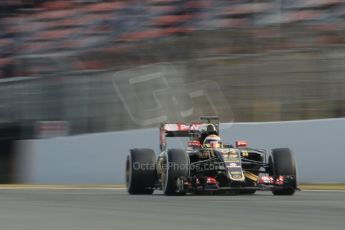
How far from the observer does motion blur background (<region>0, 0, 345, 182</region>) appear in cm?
1438

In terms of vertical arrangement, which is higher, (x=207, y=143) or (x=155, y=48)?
(x=155, y=48)

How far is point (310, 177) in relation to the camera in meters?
13.7

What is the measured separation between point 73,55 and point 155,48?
242 cm

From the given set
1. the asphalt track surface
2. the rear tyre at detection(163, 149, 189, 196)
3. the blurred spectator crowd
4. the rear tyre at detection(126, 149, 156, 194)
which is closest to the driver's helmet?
the rear tyre at detection(126, 149, 156, 194)

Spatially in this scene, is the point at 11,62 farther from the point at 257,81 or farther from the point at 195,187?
the point at 195,187

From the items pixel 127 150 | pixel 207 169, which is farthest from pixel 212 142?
pixel 127 150

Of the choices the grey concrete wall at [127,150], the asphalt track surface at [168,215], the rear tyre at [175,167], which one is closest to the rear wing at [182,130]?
the rear tyre at [175,167]

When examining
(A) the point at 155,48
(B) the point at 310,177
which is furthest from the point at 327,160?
(A) the point at 155,48

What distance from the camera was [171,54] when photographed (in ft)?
52.5

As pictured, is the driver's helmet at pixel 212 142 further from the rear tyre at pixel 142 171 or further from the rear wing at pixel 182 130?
the rear tyre at pixel 142 171

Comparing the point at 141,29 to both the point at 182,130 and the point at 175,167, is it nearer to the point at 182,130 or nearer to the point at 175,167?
the point at 182,130

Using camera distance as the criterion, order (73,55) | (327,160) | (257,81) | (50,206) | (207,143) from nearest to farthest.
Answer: (50,206)
(207,143)
(327,160)
(257,81)
(73,55)

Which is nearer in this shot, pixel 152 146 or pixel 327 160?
pixel 327 160

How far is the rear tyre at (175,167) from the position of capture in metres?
10.7
